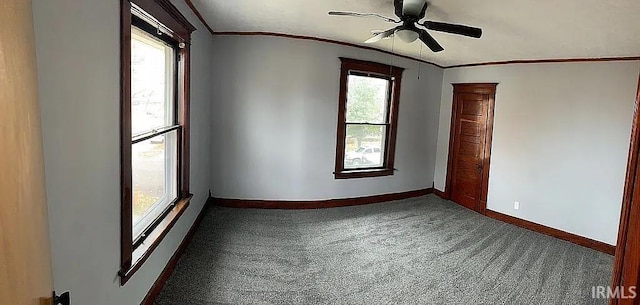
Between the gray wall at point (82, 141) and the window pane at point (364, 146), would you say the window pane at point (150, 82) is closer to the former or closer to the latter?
the gray wall at point (82, 141)

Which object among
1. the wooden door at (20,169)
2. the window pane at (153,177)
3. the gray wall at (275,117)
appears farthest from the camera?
the gray wall at (275,117)

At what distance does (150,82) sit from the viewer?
280 centimetres

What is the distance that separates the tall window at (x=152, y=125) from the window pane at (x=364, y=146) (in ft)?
8.89

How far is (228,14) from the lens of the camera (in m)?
3.86

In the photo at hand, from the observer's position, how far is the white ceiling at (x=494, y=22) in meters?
2.89

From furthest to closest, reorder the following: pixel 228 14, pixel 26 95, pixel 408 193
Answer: pixel 408 193 < pixel 228 14 < pixel 26 95

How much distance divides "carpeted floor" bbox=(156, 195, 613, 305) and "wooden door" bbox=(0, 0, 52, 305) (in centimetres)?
210

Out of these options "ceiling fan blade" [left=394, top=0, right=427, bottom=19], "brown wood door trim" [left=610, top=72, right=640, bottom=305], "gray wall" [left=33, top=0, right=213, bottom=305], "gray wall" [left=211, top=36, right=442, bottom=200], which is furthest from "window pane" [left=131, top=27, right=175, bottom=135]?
"brown wood door trim" [left=610, top=72, right=640, bottom=305]

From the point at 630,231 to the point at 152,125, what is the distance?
297 centimetres

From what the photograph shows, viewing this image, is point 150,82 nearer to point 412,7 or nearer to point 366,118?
point 412,7

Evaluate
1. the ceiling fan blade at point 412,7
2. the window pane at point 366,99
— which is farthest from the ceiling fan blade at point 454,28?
the window pane at point 366,99

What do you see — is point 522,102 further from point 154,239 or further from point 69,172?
point 69,172

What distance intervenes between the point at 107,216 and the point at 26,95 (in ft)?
4.28

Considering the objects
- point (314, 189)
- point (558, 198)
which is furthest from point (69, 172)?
point (558, 198)
